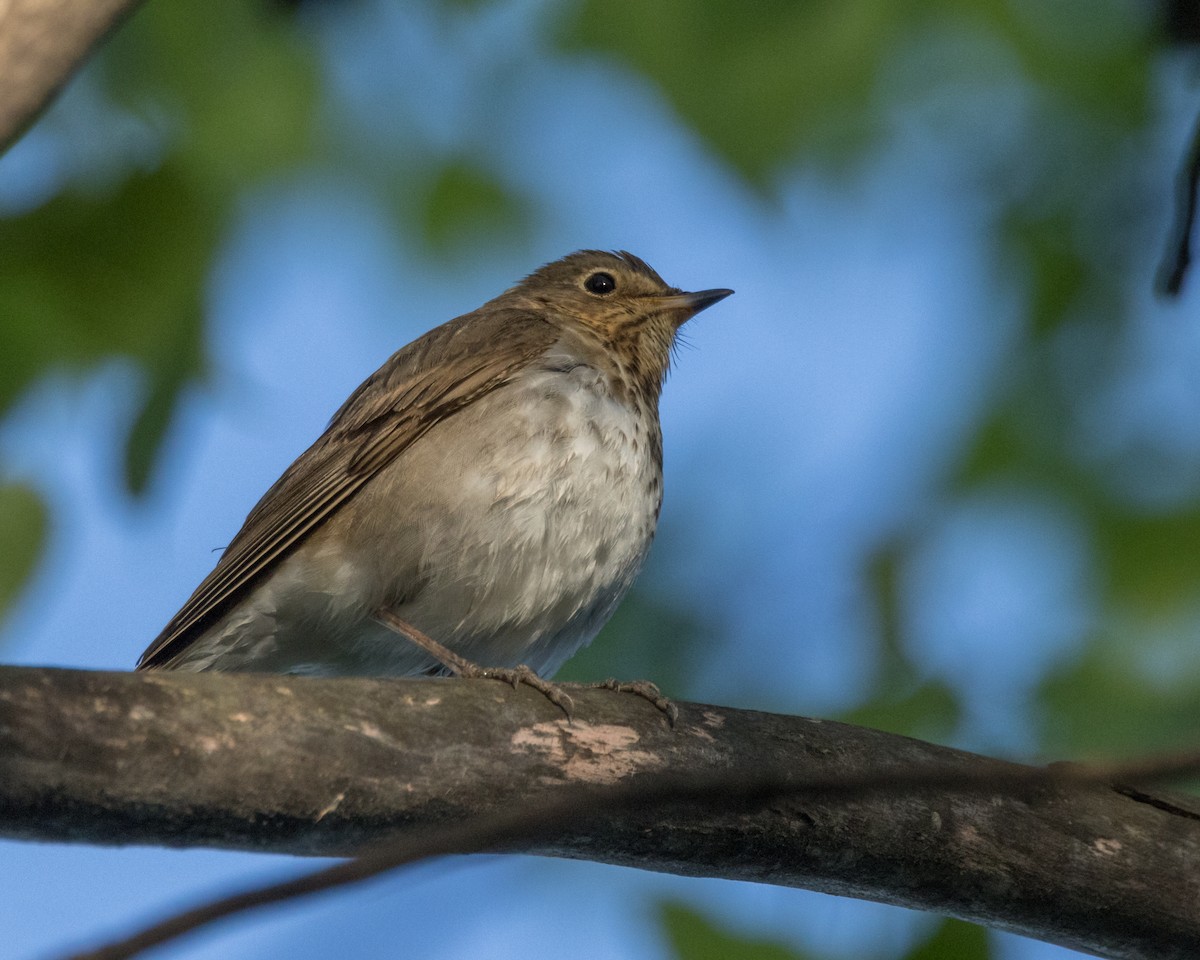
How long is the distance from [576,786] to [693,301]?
3.79 m

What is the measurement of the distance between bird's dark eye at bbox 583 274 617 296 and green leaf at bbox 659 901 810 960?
11.9 ft

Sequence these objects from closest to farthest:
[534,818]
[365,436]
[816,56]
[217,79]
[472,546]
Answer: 1. [534,818]
2. [816,56]
3. [217,79]
4. [472,546]
5. [365,436]

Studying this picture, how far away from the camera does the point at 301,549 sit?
5.35m

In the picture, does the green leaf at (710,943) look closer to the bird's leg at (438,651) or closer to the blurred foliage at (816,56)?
the bird's leg at (438,651)

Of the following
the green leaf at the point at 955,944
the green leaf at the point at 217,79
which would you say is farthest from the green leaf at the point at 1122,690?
the green leaf at the point at 217,79

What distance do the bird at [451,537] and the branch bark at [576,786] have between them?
1.56m

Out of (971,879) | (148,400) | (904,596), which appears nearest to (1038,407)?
(904,596)

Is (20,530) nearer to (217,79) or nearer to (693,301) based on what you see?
(217,79)

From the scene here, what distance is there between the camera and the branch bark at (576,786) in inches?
105

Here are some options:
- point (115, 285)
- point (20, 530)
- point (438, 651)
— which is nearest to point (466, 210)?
point (438, 651)

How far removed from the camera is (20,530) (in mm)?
3854

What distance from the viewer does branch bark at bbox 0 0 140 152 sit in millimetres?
2295

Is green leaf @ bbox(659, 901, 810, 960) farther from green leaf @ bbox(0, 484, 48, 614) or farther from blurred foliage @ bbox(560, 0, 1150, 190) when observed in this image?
blurred foliage @ bbox(560, 0, 1150, 190)

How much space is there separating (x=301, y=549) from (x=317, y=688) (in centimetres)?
233
